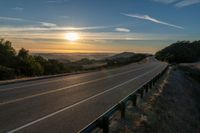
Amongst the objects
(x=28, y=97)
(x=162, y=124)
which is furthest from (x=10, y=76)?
(x=162, y=124)

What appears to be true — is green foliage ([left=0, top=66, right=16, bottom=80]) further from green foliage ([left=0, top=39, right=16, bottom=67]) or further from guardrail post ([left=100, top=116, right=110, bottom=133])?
guardrail post ([left=100, top=116, right=110, bottom=133])

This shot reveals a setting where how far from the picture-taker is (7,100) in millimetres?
15797

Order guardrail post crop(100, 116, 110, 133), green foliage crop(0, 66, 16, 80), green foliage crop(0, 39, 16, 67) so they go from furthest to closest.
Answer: green foliage crop(0, 39, 16, 67), green foliage crop(0, 66, 16, 80), guardrail post crop(100, 116, 110, 133)

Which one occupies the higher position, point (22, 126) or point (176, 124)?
point (22, 126)

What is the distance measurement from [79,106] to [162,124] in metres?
3.48

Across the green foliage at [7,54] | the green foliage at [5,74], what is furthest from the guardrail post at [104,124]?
the green foliage at [7,54]

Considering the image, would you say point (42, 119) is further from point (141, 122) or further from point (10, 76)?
point (10, 76)

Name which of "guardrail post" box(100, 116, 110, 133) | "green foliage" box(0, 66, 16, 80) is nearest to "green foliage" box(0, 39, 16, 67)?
"green foliage" box(0, 66, 16, 80)

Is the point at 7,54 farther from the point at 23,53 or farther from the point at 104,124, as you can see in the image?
the point at 104,124

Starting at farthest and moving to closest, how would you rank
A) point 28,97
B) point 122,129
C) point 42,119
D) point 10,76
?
1. point 10,76
2. point 28,97
3. point 42,119
4. point 122,129

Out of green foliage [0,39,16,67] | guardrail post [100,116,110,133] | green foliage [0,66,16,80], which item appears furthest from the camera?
green foliage [0,39,16,67]

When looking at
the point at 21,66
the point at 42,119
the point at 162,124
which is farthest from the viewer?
the point at 21,66

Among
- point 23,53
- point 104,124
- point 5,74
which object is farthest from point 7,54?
point 104,124

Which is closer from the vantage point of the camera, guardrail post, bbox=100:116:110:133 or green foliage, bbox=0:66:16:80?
guardrail post, bbox=100:116:110:133
